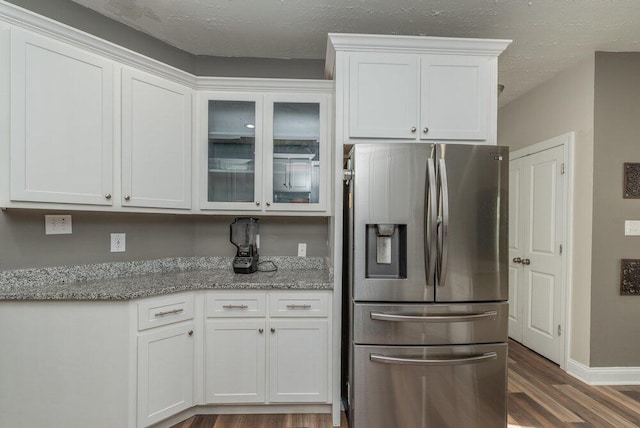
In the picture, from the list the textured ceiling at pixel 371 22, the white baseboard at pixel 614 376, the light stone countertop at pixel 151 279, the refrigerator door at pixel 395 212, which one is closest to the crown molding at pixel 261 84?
the textured ceiling at pixel 371 22

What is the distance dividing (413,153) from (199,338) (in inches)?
68.2

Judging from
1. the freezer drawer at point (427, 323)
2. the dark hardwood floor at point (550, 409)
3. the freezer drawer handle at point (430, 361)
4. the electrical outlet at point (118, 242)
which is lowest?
the dark hardwood floor at point (550, 409)

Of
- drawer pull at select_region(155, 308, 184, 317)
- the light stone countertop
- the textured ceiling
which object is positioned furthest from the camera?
the textured ceiling

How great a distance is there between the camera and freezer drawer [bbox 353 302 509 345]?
5.70 feet

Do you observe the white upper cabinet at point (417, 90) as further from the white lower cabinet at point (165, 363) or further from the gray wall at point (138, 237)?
the white lower cabinet at point (165, 363)

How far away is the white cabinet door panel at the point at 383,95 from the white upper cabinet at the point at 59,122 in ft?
4.88

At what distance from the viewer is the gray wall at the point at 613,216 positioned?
253cm

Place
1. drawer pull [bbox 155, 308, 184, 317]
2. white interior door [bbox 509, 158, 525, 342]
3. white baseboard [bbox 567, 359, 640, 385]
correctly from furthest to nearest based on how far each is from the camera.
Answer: white interior door [bbox 509, 158, 525, 342] → white baseboard [bbox 567, 359, 640, 385] → drawer pull [bbox 155, 308, 184, 317]

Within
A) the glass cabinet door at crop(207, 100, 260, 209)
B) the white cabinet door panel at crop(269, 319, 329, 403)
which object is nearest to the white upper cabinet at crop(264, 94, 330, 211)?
the glass cabinet door at crop(207, 100, 260, 209)

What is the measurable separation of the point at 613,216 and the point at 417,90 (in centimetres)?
201

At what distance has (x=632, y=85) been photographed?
8.38 ft

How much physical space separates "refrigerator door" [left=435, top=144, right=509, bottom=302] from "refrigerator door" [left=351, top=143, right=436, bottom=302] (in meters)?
0.10

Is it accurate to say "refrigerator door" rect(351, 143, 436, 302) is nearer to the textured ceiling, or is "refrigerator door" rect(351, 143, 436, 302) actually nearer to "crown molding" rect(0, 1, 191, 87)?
the textured ceiling

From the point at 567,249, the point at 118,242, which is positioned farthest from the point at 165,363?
the point at 567,249
